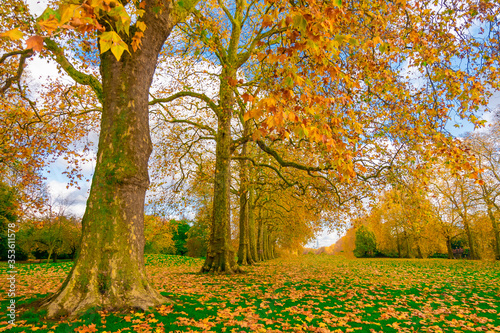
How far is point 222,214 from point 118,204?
20.1 feet

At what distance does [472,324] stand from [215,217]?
26.5 feet

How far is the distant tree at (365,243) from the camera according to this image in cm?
4269

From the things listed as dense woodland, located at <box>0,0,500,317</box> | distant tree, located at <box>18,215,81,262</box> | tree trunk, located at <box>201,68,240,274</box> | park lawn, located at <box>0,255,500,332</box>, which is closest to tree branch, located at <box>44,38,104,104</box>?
dense woodland, located at <box>0,0,500,317</box>

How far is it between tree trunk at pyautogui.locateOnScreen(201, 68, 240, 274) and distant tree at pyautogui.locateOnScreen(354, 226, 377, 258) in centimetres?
3793

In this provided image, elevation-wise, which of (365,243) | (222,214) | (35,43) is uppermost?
(35,43)

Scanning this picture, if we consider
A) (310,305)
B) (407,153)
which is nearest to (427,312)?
(310,305)

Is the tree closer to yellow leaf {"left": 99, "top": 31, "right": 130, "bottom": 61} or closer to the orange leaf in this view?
yellow leaf {"left": 99, "top": 31, "right": 130, "bottom": 61}

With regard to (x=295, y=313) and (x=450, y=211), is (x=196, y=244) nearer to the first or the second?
(x=450, y=211)

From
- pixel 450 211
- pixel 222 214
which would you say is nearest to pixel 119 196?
pixel 222 214

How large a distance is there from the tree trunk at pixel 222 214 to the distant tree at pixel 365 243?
3793 centimetres

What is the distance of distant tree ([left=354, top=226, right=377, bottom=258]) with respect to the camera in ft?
140

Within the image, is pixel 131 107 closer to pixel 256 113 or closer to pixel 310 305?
pixel 256 113

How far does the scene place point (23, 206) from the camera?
11.7 m

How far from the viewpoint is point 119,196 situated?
15.2 feet
